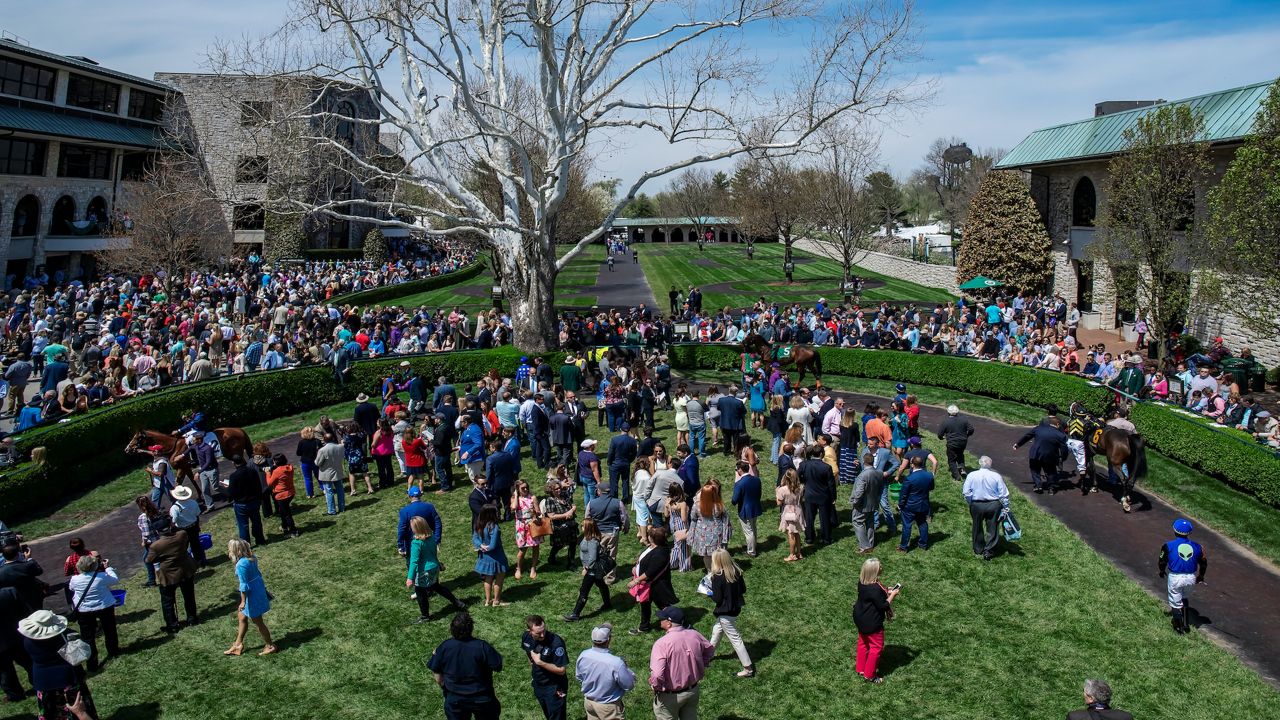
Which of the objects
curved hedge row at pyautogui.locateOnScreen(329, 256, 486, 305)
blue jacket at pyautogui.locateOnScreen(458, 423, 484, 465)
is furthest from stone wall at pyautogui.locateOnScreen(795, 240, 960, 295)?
blue jacket at pyautogui.locateOnScreen(458, 423, 484, 465)

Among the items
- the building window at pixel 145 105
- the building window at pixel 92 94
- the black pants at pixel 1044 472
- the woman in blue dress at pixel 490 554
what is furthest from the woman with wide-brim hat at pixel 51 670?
the building window at pixel 145 105

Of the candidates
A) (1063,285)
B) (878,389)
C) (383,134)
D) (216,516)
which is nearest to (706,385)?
(878,389)

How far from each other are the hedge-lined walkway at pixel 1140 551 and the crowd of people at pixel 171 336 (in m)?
4.94

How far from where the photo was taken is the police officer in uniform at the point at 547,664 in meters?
8.33

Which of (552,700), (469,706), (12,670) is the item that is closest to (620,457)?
(552,700)

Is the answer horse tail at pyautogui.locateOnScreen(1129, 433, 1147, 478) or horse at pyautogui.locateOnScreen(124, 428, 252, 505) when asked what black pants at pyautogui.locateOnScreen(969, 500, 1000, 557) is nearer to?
horse tail at pyautogui.locateOnScreen(1129, 433, 1147, 478)

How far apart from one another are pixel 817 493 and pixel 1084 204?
1126 inches

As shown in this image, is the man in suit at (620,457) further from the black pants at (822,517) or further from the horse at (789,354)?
the horse at (789,354)

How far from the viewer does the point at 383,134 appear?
94688mm

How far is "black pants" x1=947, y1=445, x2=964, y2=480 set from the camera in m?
16.8

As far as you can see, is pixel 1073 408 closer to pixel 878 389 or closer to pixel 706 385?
pixel 878 389

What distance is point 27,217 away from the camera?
148 feet

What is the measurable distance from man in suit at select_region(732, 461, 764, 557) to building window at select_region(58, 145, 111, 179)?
46545 millimetres

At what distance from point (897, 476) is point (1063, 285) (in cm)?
2785
